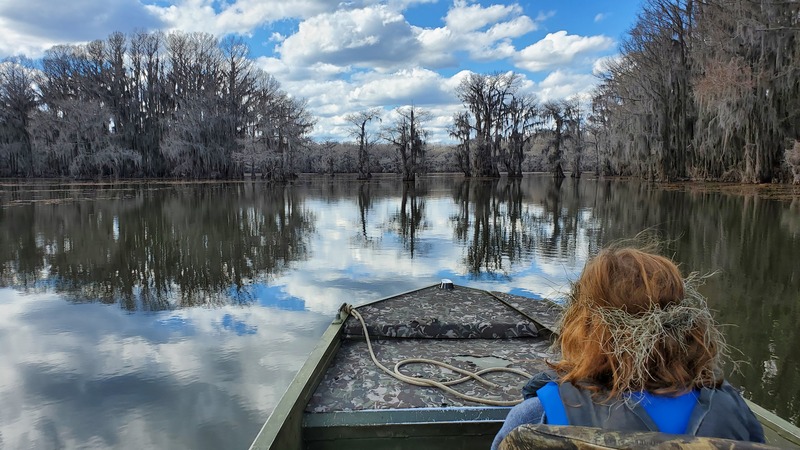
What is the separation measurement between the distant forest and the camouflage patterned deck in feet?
92.7

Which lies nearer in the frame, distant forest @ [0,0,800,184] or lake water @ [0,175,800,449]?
lake water @ [0,175,800,449]

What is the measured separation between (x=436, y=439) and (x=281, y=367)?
3283mm

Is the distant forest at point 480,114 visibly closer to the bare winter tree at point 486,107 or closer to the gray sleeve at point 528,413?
the bare winter tree at point 486,107

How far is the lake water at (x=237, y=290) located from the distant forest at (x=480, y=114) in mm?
10884

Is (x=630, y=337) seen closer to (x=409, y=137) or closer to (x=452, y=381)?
(x=452, y=381)

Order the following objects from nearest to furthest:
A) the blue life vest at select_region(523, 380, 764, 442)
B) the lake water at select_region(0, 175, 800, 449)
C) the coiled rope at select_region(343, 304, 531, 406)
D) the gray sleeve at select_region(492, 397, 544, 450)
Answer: the blue life vest at select_region(523, 380, 764, 442) → the gray sleeve at select_region(492, 397, 544, 450) → the coiled rope at select_region(343, 304, 531, 406) → the lake water at select_region(0, 175, 800, 449)

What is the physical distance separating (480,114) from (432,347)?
211 ft

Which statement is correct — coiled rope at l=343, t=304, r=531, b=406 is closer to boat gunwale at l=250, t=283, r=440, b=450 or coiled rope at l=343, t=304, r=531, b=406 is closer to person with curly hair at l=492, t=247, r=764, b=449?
boat gunwale at l=250, t=283, r=440, b=450

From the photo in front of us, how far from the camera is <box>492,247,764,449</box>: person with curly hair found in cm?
149

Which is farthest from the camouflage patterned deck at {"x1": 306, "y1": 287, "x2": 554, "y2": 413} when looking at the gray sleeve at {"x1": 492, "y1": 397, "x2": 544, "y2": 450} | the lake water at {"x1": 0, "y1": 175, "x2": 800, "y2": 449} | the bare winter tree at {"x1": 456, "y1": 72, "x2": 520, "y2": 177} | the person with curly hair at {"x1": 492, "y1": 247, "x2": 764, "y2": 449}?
the bare winter tree at {"x1": 456, "y1": 72, "x2": 520, "y2": 177}

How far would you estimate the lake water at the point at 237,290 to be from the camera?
17.0 ft

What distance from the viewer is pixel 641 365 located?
1486 mm

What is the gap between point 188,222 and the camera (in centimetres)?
1950

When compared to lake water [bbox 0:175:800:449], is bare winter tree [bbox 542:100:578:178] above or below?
above
